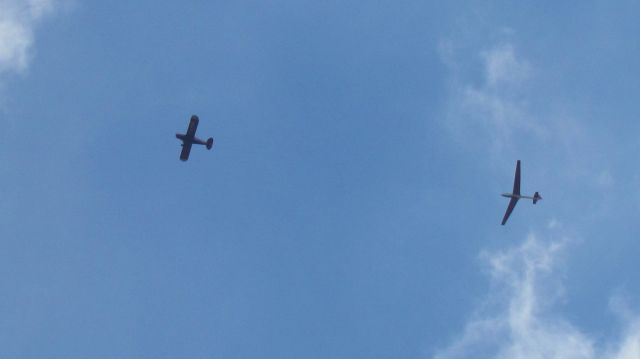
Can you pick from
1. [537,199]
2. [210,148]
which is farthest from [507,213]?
[210,148]

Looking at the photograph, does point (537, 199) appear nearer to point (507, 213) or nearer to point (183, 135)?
point (507, 213)

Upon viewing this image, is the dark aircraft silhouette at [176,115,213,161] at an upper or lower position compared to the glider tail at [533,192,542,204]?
lower

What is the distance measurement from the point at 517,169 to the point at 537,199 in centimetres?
683

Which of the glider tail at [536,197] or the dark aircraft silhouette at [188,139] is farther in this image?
the glider tail at [536,197]

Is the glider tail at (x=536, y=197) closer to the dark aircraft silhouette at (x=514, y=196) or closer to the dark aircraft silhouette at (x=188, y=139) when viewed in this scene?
the dark aircraft silhouette at (x=514, y=196)

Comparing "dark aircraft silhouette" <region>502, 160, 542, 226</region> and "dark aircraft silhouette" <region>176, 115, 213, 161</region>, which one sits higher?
"dark aircraft silhouette" <region>502, 160, 542, 226</region>

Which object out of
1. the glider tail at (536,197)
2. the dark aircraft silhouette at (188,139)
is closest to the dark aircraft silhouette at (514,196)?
the glider tail at (536,197)

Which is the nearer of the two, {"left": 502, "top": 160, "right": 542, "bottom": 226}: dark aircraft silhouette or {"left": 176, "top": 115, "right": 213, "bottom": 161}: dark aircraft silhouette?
{"left": 176, "top": 115, "right": 213, "bottom": 161}: dark aircraft silhouette

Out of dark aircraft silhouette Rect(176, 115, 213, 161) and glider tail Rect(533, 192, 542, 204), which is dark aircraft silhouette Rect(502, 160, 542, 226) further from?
dark aircraft silhouette Rect(176, 115, 213, 161)

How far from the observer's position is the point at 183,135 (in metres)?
127

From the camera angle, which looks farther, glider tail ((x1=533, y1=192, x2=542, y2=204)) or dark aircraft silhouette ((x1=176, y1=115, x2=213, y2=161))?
glider tail ((x1=533, y1=192, x2=542, y2=204))

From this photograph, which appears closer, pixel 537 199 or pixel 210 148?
pixel 210 148

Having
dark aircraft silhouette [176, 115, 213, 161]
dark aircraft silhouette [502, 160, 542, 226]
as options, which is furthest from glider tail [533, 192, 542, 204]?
dark aircraft silhouette [176, 115, 213, 161]

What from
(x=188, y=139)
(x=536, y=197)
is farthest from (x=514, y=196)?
(x=188, y=139)
